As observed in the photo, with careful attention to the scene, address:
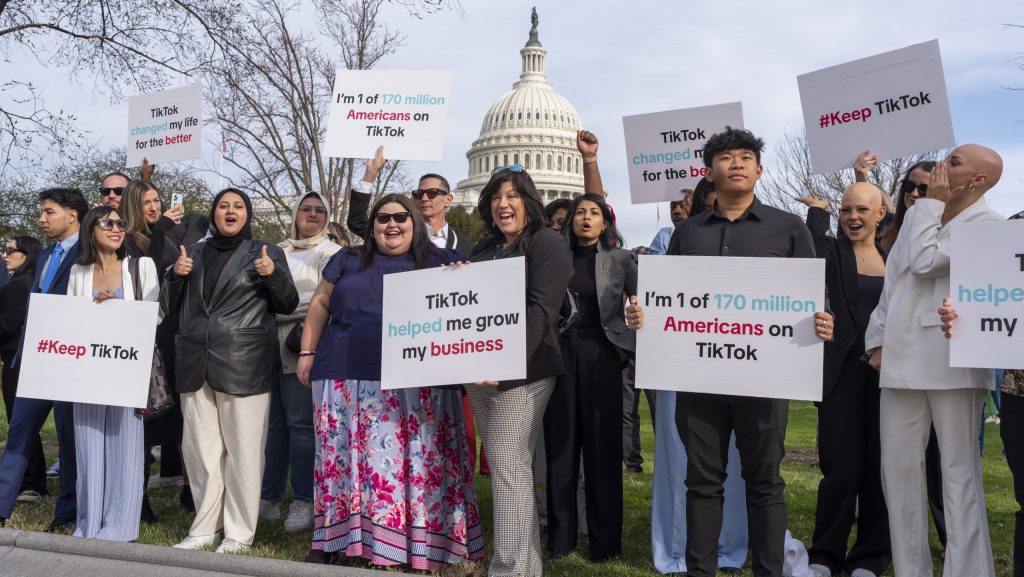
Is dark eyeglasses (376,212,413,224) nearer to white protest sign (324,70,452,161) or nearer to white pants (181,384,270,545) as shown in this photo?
white pants (181,384,270,545)

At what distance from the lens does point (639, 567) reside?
5.58 meters

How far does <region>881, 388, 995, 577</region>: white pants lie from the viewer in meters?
4.53

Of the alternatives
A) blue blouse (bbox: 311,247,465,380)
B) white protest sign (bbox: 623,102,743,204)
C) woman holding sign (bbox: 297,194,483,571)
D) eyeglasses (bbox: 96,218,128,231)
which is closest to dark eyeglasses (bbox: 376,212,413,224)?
woman holding sign (bbox: 297,194,483,571)

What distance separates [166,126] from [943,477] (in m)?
6.88

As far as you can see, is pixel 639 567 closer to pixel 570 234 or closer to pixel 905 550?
pixel 905 550

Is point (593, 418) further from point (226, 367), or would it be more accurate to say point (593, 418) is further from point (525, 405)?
point (226, 367)

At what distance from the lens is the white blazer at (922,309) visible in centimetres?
448

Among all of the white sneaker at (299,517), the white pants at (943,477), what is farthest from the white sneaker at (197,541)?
the white pants at (943,477)

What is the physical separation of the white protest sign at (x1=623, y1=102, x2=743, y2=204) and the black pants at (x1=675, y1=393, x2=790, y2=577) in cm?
342

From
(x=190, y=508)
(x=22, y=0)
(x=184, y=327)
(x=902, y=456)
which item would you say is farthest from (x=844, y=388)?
(x=22, y=0)

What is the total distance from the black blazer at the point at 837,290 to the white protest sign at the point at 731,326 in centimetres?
95

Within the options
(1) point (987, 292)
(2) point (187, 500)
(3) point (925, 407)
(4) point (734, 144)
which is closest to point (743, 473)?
(3) point (925, 407)

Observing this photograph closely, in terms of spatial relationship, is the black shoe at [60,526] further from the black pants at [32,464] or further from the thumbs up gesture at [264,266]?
the thumbs up gesture at [264,266]

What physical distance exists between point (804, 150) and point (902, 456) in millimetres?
23207
